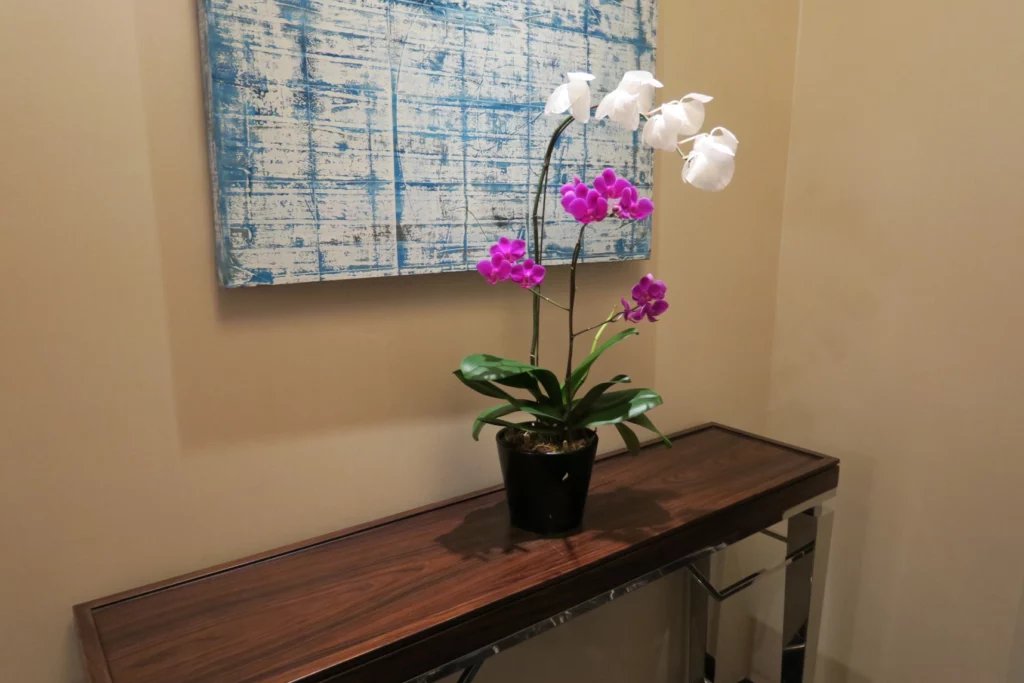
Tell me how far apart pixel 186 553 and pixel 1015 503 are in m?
1.55

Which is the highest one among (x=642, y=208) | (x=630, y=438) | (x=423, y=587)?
(x=642, y=208)

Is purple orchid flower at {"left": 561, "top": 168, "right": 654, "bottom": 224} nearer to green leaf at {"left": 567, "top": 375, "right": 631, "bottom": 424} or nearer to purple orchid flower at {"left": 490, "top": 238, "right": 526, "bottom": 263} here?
purple orchid flower at {"left": 490, "top": 238, "right": 526, "bottom": 263}

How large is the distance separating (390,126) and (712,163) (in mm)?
477

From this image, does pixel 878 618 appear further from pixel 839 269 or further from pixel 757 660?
pixel 839 269

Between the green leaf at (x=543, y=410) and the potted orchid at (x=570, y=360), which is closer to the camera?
the potted orchid at (x=570, y=360)

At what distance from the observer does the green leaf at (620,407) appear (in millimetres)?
1083

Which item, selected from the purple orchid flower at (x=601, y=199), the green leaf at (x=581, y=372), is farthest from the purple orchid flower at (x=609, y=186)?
the green leaf at (x=581, y=372)

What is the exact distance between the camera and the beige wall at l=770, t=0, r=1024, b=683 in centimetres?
139

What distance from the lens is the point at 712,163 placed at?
3.11 ft

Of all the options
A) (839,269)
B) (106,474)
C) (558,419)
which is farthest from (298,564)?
(839,269)

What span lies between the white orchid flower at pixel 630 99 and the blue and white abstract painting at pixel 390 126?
0.86 feet

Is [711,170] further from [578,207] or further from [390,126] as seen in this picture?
[390,126]

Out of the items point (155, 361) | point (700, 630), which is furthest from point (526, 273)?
point (700, 630)

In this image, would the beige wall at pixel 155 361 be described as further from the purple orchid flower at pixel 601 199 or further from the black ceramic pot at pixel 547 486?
the purple orchid flower at pixel 601 199
